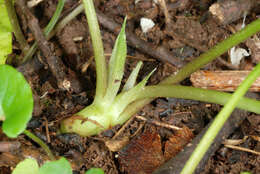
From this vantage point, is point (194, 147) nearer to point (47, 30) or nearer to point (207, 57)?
point (207, 57)

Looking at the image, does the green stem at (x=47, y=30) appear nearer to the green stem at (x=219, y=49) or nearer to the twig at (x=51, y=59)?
the twig at (x=51, y=59)

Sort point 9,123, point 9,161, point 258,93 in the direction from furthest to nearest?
point 258,93 < point 9,161 < point 9,123

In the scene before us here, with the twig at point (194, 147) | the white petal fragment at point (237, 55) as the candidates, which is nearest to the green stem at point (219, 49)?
the twig at point (194, 147)

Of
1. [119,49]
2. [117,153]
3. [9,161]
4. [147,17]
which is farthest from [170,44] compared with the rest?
[9,161]

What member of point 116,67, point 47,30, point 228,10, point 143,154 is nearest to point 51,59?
point 47,30

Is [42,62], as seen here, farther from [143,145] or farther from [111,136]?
[143,145]

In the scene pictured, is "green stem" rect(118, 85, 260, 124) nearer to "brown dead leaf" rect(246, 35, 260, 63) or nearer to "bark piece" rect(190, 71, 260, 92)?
"bark piece" rect(190, 71, 260, 92)

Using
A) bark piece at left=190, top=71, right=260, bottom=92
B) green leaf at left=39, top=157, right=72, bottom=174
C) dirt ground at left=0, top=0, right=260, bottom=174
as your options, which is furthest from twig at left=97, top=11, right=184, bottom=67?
green leaf at left=39, top=157, right=72, bottom=174

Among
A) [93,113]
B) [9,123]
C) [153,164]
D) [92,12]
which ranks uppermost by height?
[92,12]
